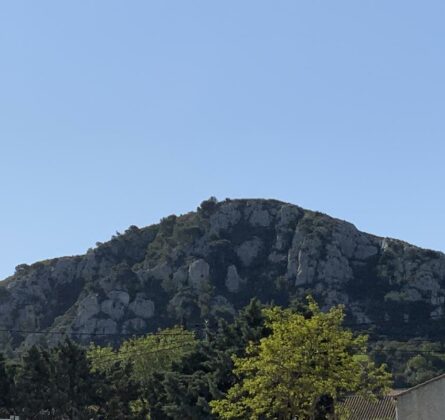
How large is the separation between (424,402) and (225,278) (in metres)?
130

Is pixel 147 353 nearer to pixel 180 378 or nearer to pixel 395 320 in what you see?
pixel 180 378

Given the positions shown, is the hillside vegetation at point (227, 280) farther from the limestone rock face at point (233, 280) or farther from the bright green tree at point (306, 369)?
the bright green tree at point (306, 369)

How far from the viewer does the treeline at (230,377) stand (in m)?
40.2

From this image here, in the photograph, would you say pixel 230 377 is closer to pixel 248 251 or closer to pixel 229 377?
pixel 229 377

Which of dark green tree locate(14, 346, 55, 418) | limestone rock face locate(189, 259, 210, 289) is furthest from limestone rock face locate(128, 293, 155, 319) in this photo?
dark green tree locate(14, 346, 55, 418)

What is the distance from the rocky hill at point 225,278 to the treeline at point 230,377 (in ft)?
252

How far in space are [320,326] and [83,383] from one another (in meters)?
32.1

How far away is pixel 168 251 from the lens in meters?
178

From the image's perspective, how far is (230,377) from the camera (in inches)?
2168

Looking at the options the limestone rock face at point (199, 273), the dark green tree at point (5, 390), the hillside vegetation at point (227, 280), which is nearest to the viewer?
the dark green tree at point (5, 390)

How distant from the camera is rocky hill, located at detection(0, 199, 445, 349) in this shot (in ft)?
519

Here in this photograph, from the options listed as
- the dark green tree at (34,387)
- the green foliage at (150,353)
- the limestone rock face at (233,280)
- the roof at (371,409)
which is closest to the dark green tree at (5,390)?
the dark green tree at (34,387)

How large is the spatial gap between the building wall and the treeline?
1.24 meters

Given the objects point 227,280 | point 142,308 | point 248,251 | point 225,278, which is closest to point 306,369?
point 142,308
